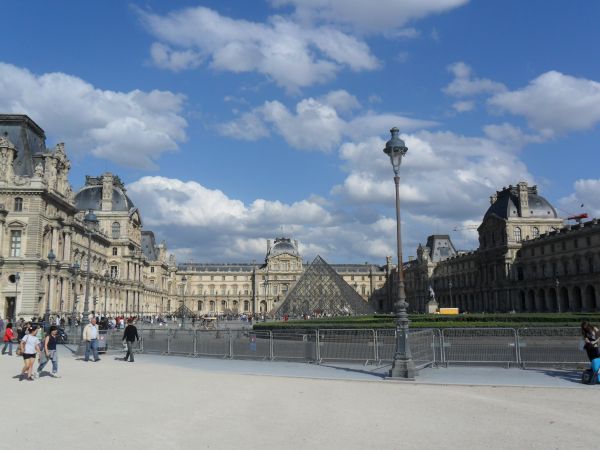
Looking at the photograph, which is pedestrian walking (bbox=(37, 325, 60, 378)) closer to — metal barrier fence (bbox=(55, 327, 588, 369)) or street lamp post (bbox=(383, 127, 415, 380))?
metal barrier fence (bbox=(55, 327, 588, 369))

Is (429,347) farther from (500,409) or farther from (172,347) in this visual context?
(172,347)

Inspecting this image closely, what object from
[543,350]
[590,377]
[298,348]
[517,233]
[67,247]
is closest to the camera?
[590,377]

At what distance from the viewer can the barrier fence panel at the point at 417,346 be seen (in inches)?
575

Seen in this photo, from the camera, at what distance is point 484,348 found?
583 inches

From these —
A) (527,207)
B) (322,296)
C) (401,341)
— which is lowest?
(401,341)

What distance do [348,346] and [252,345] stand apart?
3.72m

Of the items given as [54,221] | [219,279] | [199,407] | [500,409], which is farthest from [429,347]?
[219,279]

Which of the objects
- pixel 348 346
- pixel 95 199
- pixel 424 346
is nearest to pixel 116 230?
pixel 95 199

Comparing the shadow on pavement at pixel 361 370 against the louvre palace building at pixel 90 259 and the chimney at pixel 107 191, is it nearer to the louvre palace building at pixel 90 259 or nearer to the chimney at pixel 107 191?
the louvre palace building at pixel 90 259

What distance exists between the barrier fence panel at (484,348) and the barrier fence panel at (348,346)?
7.14 feet

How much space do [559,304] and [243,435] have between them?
61.0 metres

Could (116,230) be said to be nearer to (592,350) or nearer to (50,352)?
(50,352)

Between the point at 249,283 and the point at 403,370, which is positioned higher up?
the point at 249,283

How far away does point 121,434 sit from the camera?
24.4ft
